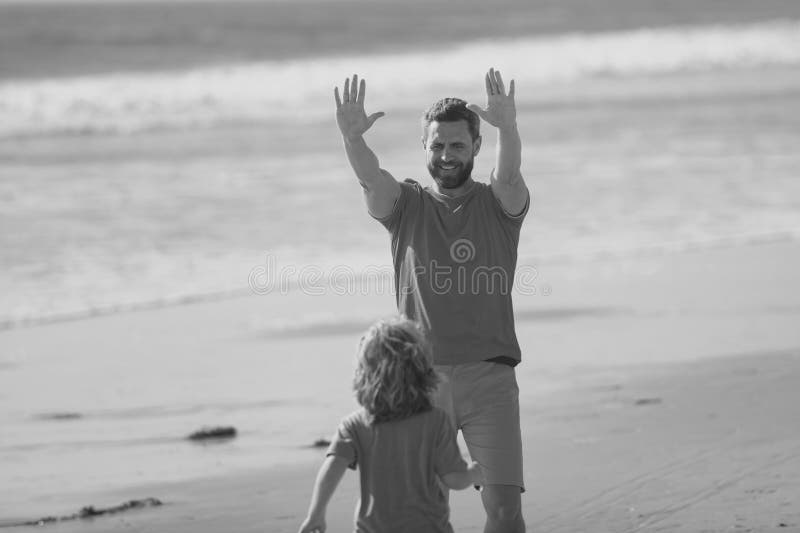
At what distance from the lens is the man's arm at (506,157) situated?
14.1ft

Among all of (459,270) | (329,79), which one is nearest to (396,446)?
(459,270)

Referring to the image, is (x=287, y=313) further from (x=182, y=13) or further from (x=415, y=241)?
(x=182, y=13)

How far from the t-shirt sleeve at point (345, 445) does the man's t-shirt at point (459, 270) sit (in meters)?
0.69

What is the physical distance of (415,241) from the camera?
14.2ft

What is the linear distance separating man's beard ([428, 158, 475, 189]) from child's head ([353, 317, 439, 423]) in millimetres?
837

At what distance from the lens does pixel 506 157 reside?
4.30 meters

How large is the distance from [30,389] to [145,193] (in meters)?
7.87

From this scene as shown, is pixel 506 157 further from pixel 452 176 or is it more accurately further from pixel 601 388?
pixel 601 388

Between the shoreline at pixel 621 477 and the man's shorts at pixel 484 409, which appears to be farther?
the shoreline at pixel 621 477

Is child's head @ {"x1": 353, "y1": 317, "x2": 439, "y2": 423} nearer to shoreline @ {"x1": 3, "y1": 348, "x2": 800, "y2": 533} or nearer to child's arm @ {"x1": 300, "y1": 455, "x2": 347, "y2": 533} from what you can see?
child's arm @ {"x1": 300, "y1": 455, "x2": 347, "y2": 533}

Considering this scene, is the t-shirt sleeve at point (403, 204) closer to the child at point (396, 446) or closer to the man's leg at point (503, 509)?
the child at point (396, 446)

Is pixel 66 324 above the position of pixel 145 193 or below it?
below

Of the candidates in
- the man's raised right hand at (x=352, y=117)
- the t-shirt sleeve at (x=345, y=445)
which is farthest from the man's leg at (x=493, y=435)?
the man's raised right hand at (x=352, y=117)

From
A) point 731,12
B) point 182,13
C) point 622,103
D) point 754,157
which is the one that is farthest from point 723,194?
point 182,13
